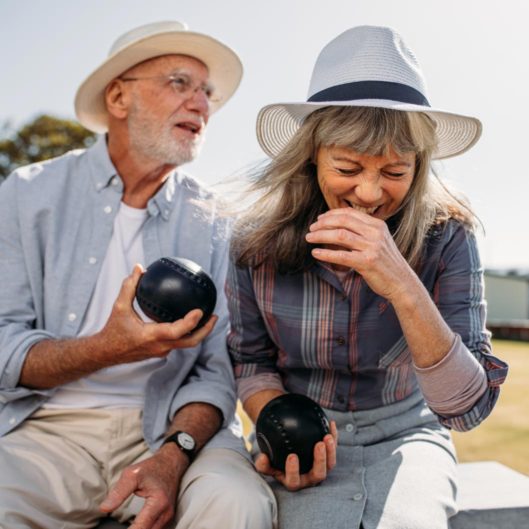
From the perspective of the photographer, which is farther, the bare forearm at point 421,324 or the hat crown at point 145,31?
the hat crown at point 145,31

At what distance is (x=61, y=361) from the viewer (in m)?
2.90

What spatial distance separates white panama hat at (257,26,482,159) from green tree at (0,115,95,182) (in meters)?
21.0

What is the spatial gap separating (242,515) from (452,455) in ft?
3.24

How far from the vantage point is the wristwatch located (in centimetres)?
282

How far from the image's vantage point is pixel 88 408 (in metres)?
3.16

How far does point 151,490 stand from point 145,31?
2378mm

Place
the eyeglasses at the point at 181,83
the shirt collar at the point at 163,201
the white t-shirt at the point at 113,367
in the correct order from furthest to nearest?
1. the eyeglasses at the point at 181,83
2. the shirt collar at the point at 163,201
3. the white t-shirt at the point at 113,367

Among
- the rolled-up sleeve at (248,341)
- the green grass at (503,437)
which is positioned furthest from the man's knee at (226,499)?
the green grass at (503,437)

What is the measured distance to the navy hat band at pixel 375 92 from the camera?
2457mm

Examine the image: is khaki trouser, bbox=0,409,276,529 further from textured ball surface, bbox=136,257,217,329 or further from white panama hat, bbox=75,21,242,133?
white panama hat, bbox=75,21,242,133

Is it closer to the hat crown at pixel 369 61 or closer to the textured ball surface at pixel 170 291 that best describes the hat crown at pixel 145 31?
the hat crown at pixel 369 61

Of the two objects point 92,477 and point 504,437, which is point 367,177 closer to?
point 92,477

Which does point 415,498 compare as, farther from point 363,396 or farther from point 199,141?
point 199,141

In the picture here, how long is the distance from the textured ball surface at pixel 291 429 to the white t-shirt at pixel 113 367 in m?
0.86
